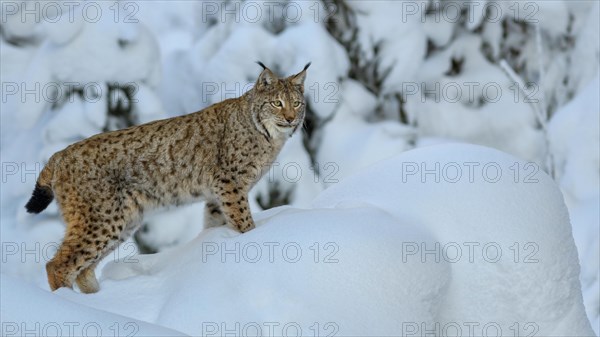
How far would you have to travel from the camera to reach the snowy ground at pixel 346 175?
5141mm

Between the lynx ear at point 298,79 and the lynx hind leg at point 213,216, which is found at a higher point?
the lynx ear at point 298,79

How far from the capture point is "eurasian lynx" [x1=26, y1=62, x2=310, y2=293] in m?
6.07

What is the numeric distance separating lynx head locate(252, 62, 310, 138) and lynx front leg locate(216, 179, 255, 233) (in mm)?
415

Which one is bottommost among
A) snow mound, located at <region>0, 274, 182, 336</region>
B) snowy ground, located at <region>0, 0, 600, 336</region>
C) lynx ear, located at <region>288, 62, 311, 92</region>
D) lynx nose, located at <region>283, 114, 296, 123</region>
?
snowy ground, located at <region>0, 0, 600, 336</region>

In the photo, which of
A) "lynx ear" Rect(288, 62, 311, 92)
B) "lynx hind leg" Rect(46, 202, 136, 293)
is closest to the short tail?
"lynx hind leg" Rect(46, 202, 136, 293)

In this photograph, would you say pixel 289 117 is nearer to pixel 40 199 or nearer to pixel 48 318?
pixel 40 199

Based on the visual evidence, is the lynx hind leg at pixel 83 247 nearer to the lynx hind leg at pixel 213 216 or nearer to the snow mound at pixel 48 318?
the lynx hind leg at pixel 213 216

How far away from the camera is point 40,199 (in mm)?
6180

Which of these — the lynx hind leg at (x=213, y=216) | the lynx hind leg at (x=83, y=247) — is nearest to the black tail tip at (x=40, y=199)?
the lynx hind leg at (x=83, y=247)

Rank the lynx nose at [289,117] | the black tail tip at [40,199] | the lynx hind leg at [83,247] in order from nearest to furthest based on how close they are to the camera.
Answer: the lynx hind leg at [83,247], the black tail tip at [40,199], the lynx nose at [289,117]

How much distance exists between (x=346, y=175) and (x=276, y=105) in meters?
5.50

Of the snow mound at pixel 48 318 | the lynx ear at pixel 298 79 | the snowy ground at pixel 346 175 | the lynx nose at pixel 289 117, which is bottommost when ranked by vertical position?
the snowy ground at pixel 346 175

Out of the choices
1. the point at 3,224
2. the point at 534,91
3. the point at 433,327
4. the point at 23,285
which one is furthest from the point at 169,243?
the point at 23,285

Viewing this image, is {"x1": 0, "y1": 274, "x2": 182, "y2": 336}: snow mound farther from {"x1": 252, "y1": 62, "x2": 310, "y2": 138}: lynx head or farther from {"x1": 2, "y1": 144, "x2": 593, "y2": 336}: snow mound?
{"x1": 252, "y1": 62, "x2": 310, "y2": 138}: lynx head
